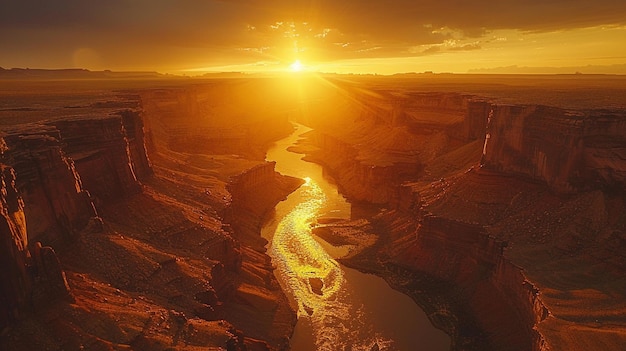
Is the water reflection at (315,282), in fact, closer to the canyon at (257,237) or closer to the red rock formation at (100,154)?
the canyon at (257,237)

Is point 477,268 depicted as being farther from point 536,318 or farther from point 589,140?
point 589,140

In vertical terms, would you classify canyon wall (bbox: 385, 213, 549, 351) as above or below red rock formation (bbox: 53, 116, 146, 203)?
below

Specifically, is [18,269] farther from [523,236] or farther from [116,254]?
[523,236]

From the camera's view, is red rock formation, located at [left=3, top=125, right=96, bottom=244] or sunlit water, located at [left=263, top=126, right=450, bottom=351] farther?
sunlit water, located at [left=263, top=126, right=450, bottom=351]

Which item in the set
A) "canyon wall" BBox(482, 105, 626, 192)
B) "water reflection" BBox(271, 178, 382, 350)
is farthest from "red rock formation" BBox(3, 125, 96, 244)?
"canyon wall" BBox(482, 105, 626, 192)

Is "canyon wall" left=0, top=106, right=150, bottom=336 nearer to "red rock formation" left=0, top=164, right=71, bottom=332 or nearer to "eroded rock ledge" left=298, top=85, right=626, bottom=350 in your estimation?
"red rock formation" left=0, top=164, right=71, bottom=332

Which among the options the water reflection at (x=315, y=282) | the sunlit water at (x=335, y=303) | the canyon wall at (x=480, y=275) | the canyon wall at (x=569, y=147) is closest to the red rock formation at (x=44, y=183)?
the sunlit water at (x=335, y=303)
